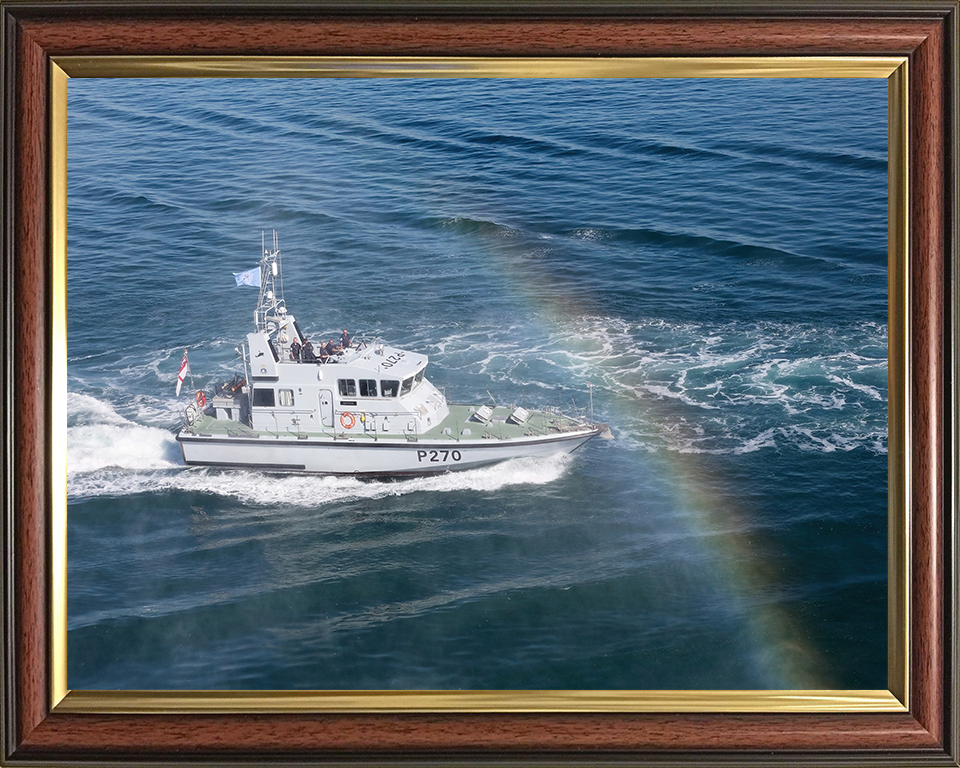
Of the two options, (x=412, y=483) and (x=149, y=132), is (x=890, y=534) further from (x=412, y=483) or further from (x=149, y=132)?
(x=149, y=132)

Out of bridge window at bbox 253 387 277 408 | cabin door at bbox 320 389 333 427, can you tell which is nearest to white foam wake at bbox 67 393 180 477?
bridge window at bbox 253 387 277 408

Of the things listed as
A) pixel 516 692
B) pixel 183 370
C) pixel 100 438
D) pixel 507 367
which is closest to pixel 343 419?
pixel 183 370

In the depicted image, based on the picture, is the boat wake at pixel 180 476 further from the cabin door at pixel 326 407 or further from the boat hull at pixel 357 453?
the cabin door at pixel 326 407

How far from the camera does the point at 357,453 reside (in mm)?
5469

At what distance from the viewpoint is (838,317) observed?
15.9 ft

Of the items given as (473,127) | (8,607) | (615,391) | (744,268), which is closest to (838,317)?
(744,268)

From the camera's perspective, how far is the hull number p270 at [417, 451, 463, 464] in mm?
5824

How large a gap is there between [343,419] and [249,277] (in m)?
1.79

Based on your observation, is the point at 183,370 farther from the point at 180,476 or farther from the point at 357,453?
the point at 357,453

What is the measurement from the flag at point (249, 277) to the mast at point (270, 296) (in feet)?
0.11

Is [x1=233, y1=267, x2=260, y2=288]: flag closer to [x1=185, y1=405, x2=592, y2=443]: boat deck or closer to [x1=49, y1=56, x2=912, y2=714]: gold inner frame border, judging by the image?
[x1=185, y1=405, x2=592, y2=443]: boat deck

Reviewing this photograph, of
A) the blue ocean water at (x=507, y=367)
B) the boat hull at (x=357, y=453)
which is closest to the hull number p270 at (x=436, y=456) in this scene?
the boat hull at (x=357, y=453)

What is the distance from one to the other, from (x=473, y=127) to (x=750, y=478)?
2.42m

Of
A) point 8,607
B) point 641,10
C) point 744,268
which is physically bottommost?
point 8,607
